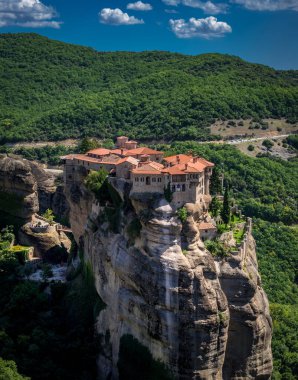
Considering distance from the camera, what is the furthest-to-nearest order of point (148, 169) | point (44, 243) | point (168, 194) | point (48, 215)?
point (48, 215) → point (44, 243) → point (148, 169) → point (168, 194)

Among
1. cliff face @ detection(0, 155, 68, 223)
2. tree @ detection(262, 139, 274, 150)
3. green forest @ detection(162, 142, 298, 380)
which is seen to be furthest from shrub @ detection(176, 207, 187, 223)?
tree @ detection(262, 139, 274, 150)

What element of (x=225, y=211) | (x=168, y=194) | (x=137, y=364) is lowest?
(x=137, y=364)

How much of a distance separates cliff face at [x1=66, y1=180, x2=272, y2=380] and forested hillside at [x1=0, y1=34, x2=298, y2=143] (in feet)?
206

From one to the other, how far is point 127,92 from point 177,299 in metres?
99.8

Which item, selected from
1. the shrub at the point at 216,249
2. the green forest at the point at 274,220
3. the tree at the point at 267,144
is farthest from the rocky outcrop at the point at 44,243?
the tree at the point at 267,144

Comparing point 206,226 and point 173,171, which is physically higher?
point 173,171

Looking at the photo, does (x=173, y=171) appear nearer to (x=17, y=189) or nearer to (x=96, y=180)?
(x=96, y=180)

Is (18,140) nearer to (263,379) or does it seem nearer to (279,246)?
(279,246)

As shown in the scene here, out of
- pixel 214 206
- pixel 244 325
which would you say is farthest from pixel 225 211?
pixel 244 325

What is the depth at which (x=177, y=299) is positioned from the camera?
170 feet

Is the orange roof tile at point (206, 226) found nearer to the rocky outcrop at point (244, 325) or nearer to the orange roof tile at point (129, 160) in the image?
the rocky outcrop at point (244, 325)

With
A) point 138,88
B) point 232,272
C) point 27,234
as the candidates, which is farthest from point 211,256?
point 138,88

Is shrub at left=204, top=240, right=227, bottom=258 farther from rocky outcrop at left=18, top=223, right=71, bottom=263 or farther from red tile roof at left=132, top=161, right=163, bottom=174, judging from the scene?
rocky outcrop at left=18, top=223, right=71, bottom=263

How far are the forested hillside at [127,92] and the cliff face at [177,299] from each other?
62.8 m
